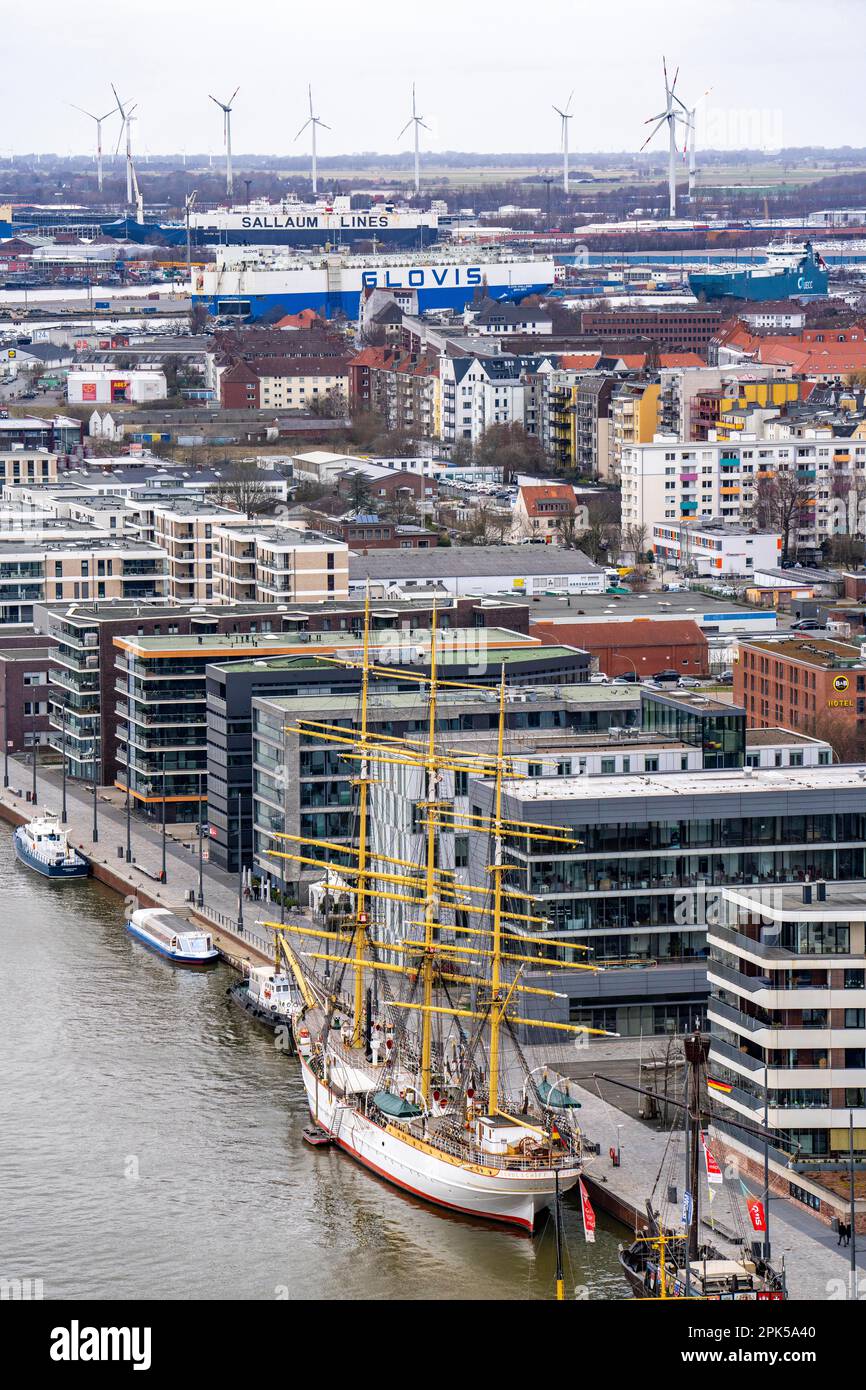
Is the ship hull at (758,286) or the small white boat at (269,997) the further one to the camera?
the ship hull at (758,286)

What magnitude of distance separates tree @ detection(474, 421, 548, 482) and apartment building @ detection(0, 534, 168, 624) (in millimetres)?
12422

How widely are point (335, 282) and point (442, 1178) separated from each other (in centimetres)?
4639

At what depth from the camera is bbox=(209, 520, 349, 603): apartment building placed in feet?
64.0

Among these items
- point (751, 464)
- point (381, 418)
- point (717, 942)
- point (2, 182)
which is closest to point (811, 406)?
point (751, 464)

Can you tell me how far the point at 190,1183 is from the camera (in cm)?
947

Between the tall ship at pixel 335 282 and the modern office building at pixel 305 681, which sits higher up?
the tall ship at pixel 335 282

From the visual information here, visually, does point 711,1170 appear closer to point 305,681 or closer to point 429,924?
point 429,924

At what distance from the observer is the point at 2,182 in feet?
345

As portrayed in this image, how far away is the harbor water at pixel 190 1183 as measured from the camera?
845 centimetres

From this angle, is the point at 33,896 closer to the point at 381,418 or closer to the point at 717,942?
the point at 717,942

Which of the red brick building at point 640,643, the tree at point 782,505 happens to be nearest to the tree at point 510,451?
the tree at point 782,505

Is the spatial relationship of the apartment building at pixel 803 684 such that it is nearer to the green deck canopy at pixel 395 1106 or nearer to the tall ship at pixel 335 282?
the green deck canopy at pixel 395 1106

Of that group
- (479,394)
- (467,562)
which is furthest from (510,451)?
(467,562)

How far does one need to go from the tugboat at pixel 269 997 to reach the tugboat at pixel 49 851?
3072mm
